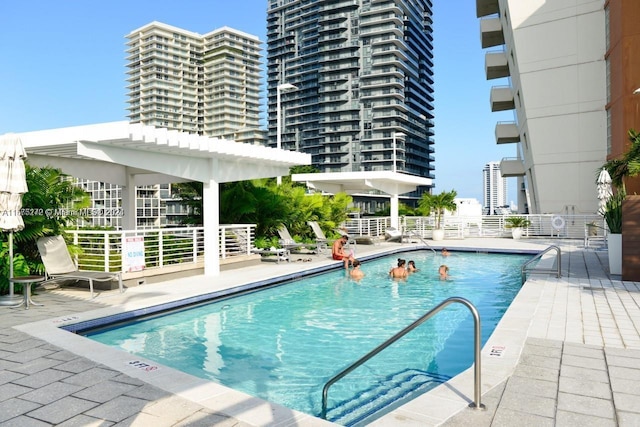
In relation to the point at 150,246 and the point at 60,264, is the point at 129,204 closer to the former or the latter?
the point at 150,246

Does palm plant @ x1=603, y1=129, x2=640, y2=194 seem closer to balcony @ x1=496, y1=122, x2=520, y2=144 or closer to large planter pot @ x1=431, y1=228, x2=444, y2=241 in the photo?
large planter pot @ x1=431, y1=228, x2=444, y2=241

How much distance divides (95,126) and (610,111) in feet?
77.0

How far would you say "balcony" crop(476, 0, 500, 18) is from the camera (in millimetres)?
37000

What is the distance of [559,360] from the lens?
4699mm

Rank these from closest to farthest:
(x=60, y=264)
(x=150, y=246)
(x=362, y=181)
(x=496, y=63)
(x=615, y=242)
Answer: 1. (x=60, y=264)
2. (x=150, y=246)
3. (x=615, y=242)
4. (x=362, y=181)
5. (x=496, y=63)

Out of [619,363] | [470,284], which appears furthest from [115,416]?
[470,284]

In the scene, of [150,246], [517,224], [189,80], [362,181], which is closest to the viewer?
[150,246]

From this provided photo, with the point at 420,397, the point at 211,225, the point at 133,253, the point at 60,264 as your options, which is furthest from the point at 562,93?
the point at 420,397

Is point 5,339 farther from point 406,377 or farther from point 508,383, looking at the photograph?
point 508,383

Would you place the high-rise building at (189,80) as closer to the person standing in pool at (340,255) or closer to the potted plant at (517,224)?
the potted plant at (517,224)

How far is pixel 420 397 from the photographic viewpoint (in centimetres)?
390

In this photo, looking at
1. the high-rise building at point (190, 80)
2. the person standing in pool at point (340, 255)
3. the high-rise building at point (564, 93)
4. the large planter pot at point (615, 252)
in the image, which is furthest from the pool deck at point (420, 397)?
the high-rise building at point (190, 80)

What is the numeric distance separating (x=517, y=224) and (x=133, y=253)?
1963 centimetres

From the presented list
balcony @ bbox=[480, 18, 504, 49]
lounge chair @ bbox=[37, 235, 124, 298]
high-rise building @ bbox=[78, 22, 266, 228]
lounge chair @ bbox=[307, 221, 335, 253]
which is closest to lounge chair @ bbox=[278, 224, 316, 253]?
lounge chair @ bbox=[307, 221, 335, 253]
